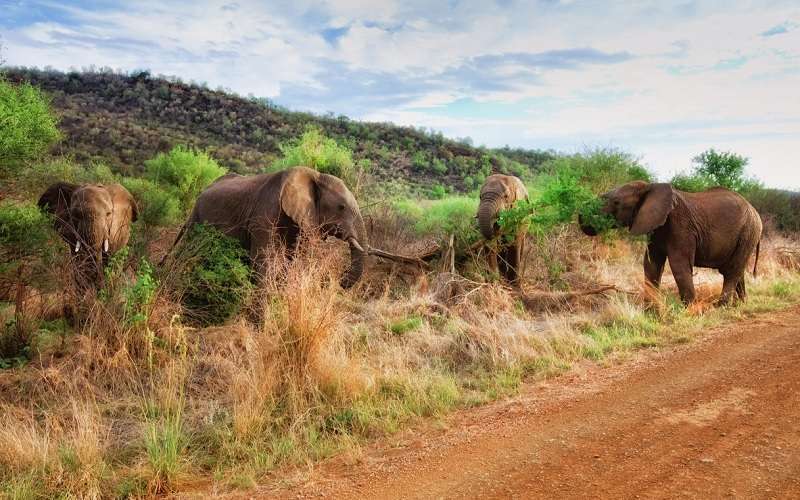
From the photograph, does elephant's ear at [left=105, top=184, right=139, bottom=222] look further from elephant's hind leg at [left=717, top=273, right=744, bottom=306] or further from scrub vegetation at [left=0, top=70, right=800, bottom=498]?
elephant's hind leg at [left=717, top=273, right=744, bottom=306]

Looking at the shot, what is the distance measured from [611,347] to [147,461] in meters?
5.64

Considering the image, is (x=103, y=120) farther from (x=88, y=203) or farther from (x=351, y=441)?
(x=351, y=441)

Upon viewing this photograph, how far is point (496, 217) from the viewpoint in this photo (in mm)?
11125

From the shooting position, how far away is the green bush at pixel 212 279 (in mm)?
8500

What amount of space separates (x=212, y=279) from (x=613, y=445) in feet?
20.2

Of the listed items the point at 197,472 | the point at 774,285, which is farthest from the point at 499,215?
the point at 197,472

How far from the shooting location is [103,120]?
36.9 m

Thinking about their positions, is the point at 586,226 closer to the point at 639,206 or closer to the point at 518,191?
the point at 639,206

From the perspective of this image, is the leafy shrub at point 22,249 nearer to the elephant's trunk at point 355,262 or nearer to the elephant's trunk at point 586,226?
the elephant's trunk at point 355,262

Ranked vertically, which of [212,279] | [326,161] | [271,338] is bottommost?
[271,338]

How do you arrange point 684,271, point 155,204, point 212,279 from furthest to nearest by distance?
point 155,204 < point 684,271 < point 212,279

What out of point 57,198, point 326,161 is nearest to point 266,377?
point 57,198

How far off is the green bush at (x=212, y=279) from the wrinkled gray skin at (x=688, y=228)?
625cm

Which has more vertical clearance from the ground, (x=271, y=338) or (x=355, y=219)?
(x=355, y=219)
